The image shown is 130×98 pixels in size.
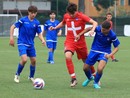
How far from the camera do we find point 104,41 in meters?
12.0

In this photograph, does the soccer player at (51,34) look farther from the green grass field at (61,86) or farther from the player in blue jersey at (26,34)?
the player in blue jersey at (26,34)

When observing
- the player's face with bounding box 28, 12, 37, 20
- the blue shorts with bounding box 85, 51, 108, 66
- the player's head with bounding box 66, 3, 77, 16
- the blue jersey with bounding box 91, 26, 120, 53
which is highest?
the player's head with bounding box 66, 3, 77, 16

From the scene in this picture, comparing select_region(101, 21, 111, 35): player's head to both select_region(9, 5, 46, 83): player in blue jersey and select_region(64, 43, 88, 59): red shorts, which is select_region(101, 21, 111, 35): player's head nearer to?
select_region(64, 43, 88, 59): red shorts

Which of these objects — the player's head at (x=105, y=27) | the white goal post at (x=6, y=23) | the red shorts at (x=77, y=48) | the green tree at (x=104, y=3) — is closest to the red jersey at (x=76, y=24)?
the red shorts at (x=77, y=48)

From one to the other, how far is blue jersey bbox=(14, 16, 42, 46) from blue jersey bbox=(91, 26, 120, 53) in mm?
1844

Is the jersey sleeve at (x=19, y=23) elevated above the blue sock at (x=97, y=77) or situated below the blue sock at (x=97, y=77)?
above

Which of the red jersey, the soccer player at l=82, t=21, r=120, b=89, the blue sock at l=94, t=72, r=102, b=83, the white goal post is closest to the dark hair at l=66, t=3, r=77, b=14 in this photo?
the red jersey

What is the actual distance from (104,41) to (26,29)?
225 cm

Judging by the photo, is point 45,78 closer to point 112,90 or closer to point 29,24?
point 29,24

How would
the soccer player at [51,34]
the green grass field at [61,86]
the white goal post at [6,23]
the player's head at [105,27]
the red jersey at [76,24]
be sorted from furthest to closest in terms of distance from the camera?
the white goal post at [6,23]
the soccer player at [51,34]
the red jersey at [76,24]
the player's head at [105,27]
the green grass field at [61,86]

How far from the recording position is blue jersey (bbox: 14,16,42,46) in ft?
42.6

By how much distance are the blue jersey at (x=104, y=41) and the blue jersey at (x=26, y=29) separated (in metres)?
1.84

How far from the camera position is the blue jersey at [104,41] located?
1197 cm

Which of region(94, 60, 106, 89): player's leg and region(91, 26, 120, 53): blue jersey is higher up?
region(91, 26, 120, 53): blue jersey
